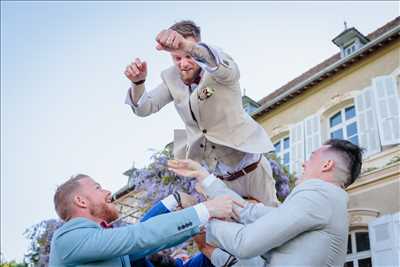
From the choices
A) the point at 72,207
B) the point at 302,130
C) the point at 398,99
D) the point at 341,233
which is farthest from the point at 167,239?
the point at 302,130

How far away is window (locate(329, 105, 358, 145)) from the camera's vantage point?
12500mm

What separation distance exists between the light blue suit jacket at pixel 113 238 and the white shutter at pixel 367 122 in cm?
1001

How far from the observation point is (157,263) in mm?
2893

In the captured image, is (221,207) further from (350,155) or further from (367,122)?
(367,122)

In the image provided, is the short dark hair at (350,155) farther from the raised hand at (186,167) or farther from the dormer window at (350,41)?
the dormer window at (350,41)

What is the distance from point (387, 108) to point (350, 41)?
332 centimetres

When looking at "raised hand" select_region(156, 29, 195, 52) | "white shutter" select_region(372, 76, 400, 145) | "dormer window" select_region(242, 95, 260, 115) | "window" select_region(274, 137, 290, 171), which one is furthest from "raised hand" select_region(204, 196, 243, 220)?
"dormer window" select_region(242, 95, 260, 115)

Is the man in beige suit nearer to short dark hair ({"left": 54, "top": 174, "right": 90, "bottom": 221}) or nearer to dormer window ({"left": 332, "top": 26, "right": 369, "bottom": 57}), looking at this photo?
short dark hair ({"left": 54, "top": 174, "right": 90, "bottom": 221})

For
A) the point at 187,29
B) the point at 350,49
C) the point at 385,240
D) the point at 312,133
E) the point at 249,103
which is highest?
the point at 249,103

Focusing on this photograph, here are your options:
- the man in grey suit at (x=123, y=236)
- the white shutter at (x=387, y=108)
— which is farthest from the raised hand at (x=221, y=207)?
the white shutter at (x=387, y=108)

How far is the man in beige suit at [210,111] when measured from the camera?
9.09 feet

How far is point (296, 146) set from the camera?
1377 cm

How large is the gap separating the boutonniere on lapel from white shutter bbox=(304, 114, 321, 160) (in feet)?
35.1

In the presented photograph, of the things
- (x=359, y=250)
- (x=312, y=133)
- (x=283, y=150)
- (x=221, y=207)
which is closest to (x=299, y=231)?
(x=221, y=207)
